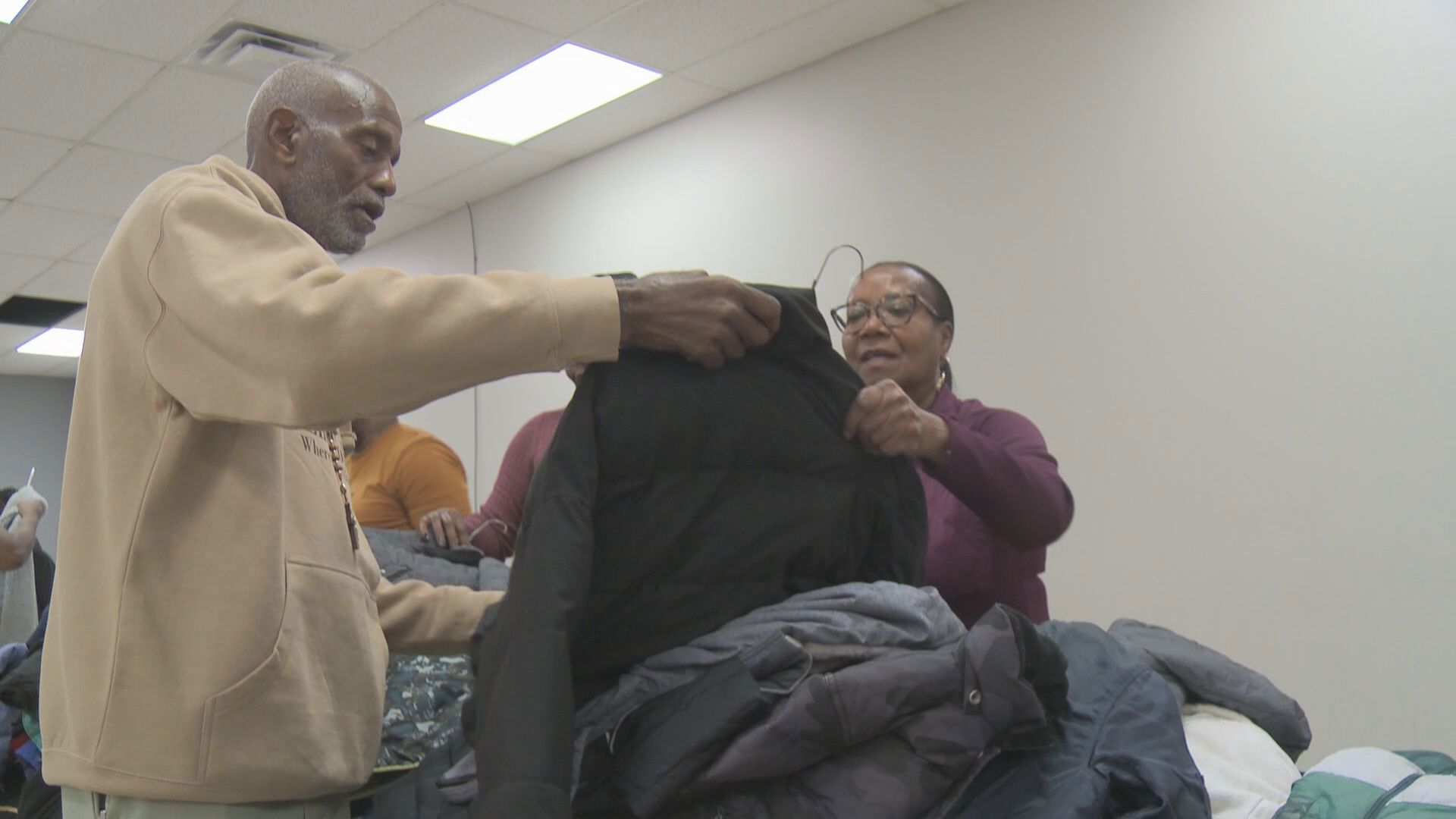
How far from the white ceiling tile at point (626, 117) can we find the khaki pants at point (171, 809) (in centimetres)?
326

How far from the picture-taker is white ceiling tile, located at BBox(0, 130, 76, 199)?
416 cm

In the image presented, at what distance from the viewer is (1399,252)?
2.46 meters

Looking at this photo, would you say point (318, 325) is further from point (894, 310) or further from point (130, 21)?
point (130, 21)

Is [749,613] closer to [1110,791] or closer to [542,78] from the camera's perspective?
[1110,791]

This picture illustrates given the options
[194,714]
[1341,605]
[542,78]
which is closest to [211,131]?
[542,78]

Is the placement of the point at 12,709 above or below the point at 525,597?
below

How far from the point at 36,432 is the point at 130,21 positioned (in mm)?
7144

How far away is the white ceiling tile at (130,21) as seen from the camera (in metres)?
3.15

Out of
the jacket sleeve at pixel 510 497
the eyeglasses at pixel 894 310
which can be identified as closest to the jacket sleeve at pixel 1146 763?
the eyeglasses at pixel 894 310

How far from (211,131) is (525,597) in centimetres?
397

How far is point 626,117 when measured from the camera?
4.23 metres

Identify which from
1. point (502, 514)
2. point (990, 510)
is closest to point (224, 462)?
point (990, 510)

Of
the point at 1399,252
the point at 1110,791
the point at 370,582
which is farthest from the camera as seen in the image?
the point at 1399,252

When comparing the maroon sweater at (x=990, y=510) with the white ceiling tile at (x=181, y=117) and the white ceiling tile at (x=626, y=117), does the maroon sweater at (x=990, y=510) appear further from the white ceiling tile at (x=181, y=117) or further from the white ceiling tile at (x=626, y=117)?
the white ceiling tile at (x=181, y=117)
